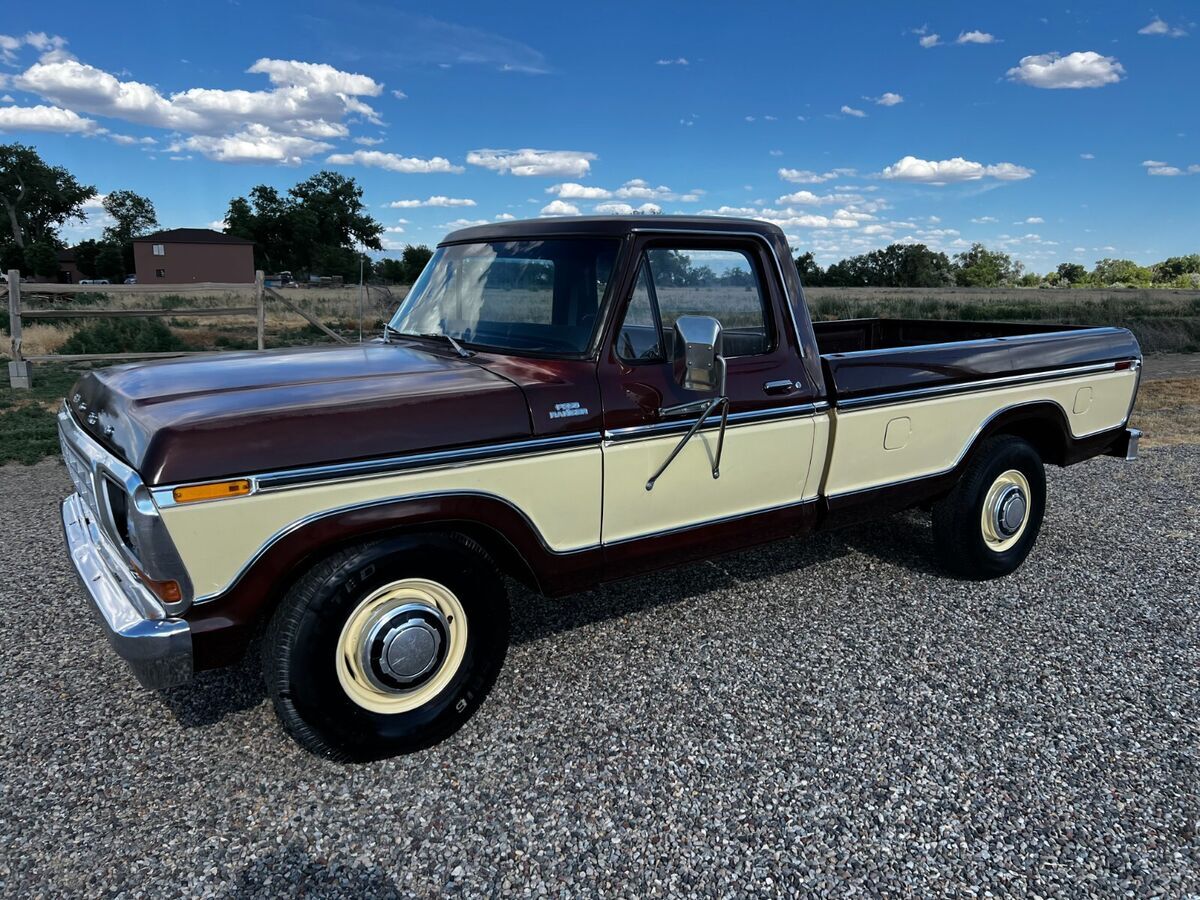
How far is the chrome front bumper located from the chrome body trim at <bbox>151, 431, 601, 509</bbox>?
411 mm

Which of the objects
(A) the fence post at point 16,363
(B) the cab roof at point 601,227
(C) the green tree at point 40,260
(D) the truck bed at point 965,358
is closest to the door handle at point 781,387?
(D) the truck bed at point 965,358

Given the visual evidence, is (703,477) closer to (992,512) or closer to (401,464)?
(401,464)

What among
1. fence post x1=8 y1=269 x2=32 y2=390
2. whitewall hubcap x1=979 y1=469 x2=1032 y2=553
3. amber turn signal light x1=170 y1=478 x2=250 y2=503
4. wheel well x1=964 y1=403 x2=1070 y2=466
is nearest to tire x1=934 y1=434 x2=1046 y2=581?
whitewall hubcap x1=979 y1=469 x2=1032 y2=553

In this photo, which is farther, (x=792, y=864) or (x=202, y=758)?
(x=202, y=758)

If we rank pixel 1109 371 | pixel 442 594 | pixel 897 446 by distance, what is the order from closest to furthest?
pixel 442 594, pixel 897 446, pixel 1109 371

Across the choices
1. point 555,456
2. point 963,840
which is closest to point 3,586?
point 555,456

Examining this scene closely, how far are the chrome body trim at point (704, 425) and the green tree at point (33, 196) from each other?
274 ft

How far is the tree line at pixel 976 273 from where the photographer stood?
5741 cm

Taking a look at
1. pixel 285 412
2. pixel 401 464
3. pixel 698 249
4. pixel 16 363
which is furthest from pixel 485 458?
pixel 16 363

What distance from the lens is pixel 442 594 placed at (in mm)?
2973

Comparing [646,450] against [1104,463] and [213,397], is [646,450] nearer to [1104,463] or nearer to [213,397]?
[213,397]

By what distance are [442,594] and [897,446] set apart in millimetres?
2465

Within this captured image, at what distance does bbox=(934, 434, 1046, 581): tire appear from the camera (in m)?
4.52

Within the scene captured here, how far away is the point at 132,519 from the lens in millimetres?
2467
